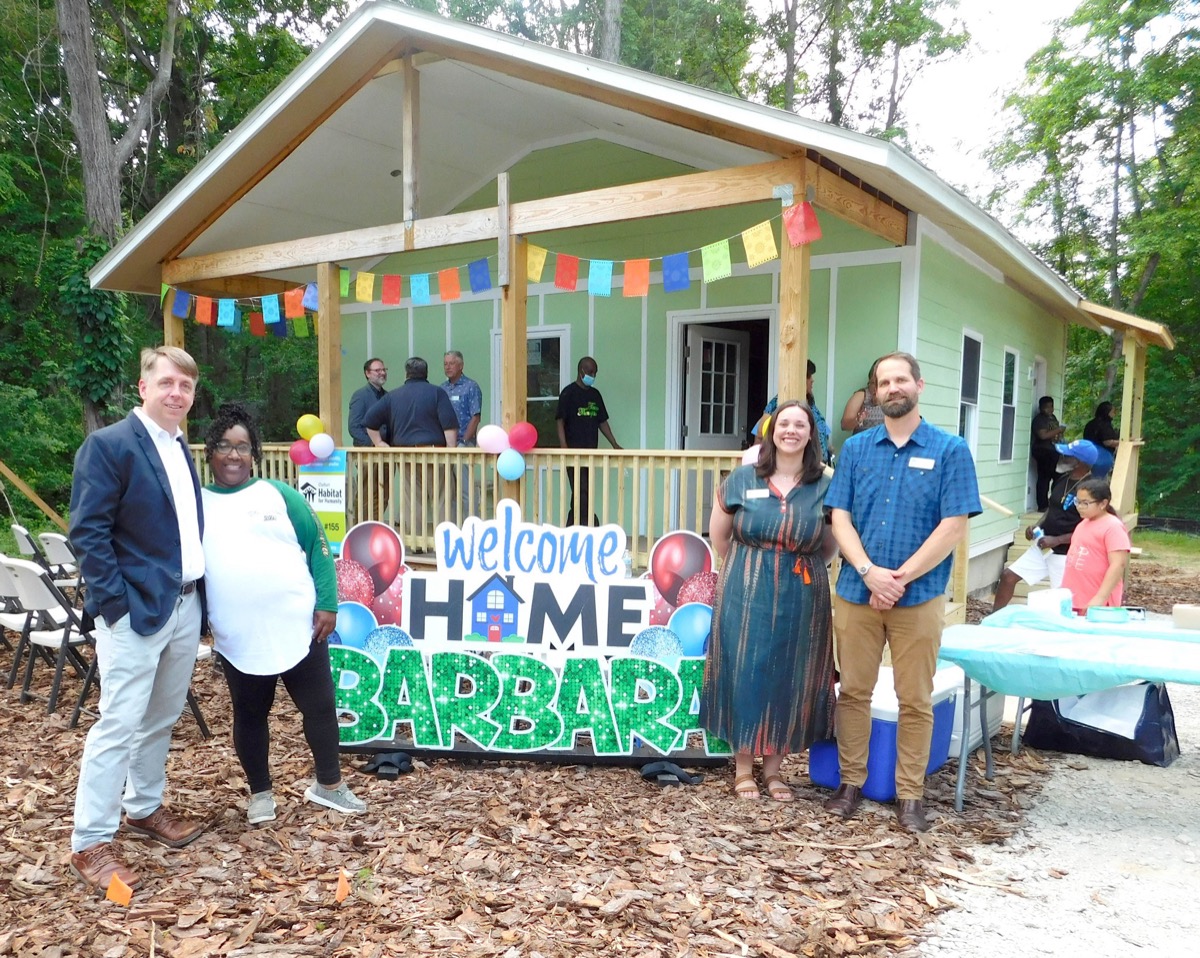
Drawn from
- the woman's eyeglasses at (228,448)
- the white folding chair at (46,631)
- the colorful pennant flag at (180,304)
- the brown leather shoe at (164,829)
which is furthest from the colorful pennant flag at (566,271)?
the colorful pennant flag at (180,304)

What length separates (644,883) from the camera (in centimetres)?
306

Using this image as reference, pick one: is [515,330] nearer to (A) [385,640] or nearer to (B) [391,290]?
(B) [391,290]

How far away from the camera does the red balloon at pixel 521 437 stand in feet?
20.6

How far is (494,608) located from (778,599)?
5.00ft

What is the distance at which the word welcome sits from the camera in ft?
14.6

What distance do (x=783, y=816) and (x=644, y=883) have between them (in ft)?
2.74

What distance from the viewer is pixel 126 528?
2.95m

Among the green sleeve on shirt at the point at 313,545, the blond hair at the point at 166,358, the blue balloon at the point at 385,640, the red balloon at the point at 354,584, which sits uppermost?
the blond hair at the point at 166,358

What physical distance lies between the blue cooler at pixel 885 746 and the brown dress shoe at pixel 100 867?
9.02 feet

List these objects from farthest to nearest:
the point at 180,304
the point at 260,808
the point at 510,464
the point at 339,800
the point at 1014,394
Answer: the point at 1014,394 → the point at 180,304 → the point at 510,464 → the point at 339,800 → the point at 260,808

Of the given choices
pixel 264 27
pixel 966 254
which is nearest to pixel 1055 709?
pixel 966 254

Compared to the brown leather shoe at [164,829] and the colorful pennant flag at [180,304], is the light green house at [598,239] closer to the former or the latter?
the colorful pennant flag at [180,304]

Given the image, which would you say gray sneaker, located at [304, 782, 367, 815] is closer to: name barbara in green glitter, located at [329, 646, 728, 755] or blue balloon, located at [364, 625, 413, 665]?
name barbara in green glitter, located at [329, 646, 728, 755]

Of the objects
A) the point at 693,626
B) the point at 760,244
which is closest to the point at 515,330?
the point at 760,244
